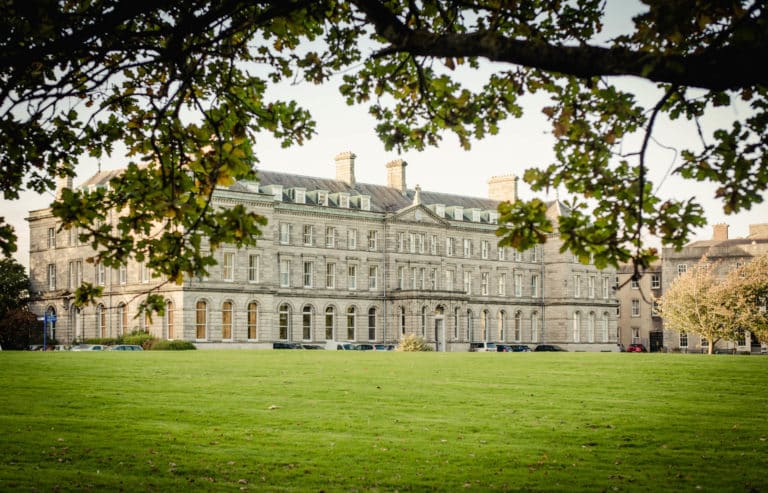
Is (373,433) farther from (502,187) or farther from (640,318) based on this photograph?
(640,318)

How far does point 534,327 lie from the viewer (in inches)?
3465

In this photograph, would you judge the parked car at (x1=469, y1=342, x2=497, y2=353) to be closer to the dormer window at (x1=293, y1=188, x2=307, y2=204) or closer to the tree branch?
the dormer window at (x1=293, y1=188, x2=307, y2=204)

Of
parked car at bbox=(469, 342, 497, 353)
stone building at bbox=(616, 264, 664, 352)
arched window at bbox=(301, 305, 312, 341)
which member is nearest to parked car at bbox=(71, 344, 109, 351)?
arched window at bbox=(301, 305, 312, 341)

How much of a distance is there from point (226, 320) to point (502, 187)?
123ft

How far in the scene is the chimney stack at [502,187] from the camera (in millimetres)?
90250

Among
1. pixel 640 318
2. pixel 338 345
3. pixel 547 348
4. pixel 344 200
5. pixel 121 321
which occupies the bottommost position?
pixel 547 348

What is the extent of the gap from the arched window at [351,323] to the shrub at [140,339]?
692 inches

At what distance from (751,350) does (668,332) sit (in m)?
9.36

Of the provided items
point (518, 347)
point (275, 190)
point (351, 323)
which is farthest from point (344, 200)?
point (518, 347)

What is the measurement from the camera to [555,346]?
276 ft

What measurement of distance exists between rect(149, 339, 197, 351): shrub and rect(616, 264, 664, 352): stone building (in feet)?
174

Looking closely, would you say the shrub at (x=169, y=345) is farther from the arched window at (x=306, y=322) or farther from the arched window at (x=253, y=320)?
the arched window at (x=306, y=322)

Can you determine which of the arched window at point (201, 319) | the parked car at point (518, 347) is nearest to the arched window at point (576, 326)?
the parked car at point (518, 347)

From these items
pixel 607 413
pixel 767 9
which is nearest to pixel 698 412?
pixel 607 413
